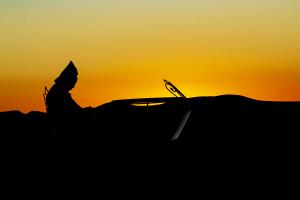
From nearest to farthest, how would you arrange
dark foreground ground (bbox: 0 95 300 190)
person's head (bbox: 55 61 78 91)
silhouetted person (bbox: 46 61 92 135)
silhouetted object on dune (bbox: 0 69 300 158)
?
dark foreground ground (bbox: 0 95 300 190) → silhouetted object on dune (bbox: 0 69 300 158) → silhouetted person (bbox: 46 61 92 135) → person's head (bbox: 55 61 78 91)

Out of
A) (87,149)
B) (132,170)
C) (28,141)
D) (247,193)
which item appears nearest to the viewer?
(247,193)

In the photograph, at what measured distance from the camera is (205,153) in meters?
4.74

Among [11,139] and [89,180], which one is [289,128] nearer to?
[89,180]

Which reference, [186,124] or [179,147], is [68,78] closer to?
[186,124]

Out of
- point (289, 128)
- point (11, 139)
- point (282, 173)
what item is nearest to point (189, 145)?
point (282, 173)

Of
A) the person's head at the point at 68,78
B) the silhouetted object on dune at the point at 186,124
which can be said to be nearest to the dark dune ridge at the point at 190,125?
the silhouetted object on dune at the point at 186,124

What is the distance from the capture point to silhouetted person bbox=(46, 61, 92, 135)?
5738 millimetres

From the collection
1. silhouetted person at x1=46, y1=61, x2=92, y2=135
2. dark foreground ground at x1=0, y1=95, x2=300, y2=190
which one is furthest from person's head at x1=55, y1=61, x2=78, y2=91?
dark foreground ground at x1=0, y1=95, x2=300, y2=190

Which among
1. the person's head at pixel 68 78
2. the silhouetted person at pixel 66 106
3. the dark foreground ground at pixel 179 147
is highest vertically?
the person's head at pixel 68 78

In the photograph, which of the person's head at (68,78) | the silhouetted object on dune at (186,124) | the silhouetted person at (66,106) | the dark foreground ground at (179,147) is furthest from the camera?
the person's head at (68,78)

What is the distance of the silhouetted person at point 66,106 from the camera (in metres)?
5.74

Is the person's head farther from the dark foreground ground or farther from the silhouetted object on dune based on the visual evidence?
the dark foreground ground

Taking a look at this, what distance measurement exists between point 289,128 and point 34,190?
328 cm

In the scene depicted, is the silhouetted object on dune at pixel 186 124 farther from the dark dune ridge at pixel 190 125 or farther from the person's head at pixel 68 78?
the person's head at pixel 68 78
